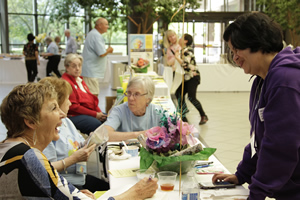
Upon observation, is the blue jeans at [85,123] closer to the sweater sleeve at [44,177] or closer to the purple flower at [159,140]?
the purple flower at [159,140]

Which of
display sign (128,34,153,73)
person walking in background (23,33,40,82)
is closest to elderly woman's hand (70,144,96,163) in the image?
display sign (128,34,153,73)

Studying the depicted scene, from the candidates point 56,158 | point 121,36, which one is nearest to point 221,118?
point 56,158

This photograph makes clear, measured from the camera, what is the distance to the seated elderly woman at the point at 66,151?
9.03 feet

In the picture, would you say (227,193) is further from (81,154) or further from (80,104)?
(80,104)

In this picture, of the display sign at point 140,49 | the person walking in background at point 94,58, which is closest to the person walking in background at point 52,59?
the display sign at point 140,49

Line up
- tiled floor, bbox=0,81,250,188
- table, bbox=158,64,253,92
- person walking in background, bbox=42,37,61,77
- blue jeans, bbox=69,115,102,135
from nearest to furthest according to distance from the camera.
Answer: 1. blue jeans, bbox=69,115,102,135
2. tiled floor, bbox=0,81,250,188
3. table, bbox=158,64,253,92
4. person walking in background, bbox=42,37,61,77

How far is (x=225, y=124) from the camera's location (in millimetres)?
7371

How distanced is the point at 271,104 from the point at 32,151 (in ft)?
3.14

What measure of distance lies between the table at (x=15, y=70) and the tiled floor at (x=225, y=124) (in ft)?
6.47

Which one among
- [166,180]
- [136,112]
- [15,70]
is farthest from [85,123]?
[15,70]

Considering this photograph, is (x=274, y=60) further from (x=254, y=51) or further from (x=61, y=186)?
(x=61, y=186)

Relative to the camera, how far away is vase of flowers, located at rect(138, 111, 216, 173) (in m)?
2.21

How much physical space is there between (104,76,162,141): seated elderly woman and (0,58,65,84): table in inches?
409

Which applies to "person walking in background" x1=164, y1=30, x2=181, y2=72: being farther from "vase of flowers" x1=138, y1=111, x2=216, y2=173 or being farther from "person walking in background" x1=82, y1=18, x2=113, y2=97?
"vase of flowers" x1=138, y1=111, x2=216, y2=173
